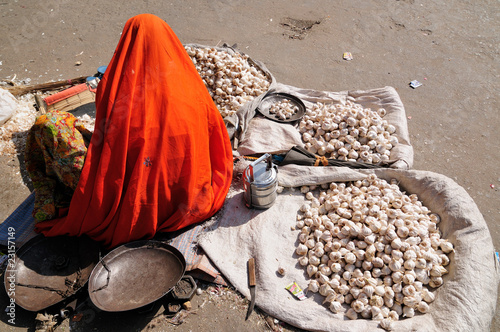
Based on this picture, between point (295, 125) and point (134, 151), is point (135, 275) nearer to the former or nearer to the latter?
point (134, 151)

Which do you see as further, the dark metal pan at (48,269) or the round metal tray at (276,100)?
the round metal tray at (276,100)

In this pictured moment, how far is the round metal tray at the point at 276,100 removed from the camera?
3.71m

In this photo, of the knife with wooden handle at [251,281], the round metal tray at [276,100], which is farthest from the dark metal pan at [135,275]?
the round metal tray at [276,100]

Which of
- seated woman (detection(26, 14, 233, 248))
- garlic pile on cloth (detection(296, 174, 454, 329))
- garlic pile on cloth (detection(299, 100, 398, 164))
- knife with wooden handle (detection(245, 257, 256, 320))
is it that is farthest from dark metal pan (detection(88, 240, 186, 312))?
garlic pile on cloth (detection(299, 100, 398, 164))

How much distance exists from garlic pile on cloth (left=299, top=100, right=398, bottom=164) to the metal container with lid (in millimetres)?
753

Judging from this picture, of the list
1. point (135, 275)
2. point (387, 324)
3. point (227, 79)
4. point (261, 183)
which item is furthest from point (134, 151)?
point (387, 324)

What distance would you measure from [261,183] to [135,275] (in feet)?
3.82

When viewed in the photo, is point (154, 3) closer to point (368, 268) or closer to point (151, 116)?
point (151, 116)

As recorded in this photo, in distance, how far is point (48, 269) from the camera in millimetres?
2443

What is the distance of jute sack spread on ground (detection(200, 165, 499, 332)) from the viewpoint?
2121mm

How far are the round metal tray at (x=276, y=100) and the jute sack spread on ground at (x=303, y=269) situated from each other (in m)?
0.78

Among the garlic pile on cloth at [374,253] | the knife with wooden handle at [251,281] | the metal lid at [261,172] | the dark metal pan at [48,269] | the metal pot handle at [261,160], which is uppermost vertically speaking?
the metal pot handle at [261,160]

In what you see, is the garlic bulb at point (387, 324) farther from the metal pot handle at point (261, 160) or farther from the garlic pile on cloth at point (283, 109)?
the garlic pile on cloth at point (283, 109)

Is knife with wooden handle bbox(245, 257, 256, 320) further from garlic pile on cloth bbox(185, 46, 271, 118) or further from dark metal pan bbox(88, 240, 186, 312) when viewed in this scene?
garlic pile on cloth bbox(185, 46, 271, 118)
